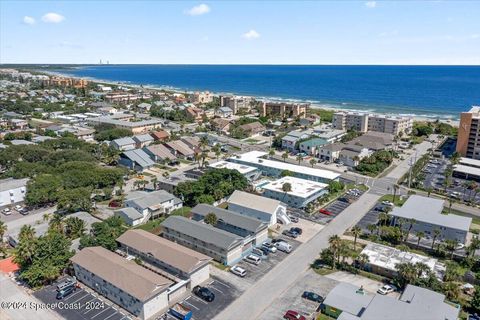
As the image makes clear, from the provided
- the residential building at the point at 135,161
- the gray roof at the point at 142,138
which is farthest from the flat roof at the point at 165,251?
the gray roof at the point at 142,138

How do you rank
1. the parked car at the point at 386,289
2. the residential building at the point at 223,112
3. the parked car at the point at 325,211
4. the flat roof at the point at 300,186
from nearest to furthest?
the parked car at the point at 386,289 → the parked car at the point at 325,211 → the flat roof at the point at 300,186 → the residential building at the point at 223,112

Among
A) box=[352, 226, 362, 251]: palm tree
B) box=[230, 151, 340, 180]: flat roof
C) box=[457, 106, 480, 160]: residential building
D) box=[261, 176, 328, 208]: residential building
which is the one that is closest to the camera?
box=[352, 226, 362, 251]: palm tree

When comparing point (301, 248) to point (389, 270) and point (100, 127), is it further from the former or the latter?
point (100, 127)

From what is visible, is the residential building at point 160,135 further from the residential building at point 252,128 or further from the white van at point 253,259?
the white van at point 253,259

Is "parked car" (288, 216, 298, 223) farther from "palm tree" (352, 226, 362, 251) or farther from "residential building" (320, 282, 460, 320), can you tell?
"residential building" (320, 282, 460, 320)

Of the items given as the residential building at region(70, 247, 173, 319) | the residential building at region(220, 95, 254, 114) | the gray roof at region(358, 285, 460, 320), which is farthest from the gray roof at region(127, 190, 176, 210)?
the residential building at region(220, 95, 254, 114)

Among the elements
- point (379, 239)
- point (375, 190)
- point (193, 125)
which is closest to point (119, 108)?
point (193, 125)
